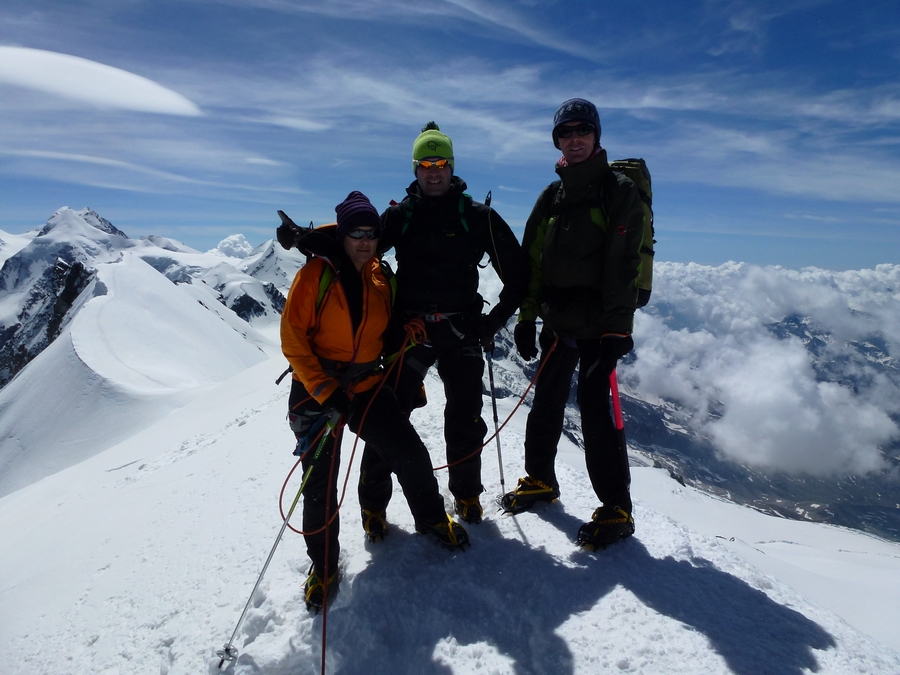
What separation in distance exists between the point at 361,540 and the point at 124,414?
27030mm

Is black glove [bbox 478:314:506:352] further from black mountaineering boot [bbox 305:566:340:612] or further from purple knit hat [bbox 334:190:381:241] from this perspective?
black mountaineering boot [bbox 305:566:340:612]

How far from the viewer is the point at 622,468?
16.1 ft

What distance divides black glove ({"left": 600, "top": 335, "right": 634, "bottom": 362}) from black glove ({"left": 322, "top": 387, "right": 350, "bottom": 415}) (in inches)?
95.3

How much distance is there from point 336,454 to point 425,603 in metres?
1.47

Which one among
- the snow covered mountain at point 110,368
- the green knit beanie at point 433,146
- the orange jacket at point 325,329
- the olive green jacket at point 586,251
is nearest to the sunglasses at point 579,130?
the olive green jacket at point 586,251

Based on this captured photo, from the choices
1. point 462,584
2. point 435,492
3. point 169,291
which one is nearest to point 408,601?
point 462,584

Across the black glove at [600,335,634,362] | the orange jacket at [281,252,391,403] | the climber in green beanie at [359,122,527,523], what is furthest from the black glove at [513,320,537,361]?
the orange jacket at [281,252,391,403]

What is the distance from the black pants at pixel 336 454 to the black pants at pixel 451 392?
1.68 feet

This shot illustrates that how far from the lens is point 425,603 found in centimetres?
417

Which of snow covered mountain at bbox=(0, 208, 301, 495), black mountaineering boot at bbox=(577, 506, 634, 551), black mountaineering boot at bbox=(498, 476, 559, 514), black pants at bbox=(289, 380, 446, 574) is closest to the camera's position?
black pants at bbox=(289, 380, 446, 574)

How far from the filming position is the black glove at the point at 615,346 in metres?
4.50

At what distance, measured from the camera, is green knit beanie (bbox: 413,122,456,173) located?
15.9 ft

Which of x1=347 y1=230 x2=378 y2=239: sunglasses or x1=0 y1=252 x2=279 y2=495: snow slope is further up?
x1=347 y1=230 x2=378 y2=239: sunglasses

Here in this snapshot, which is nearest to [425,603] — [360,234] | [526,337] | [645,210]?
[526,337]
